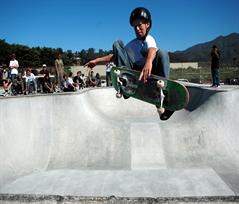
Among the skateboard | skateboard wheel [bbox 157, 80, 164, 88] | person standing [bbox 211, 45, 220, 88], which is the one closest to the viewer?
skateboard wheel [bbox 157, 80, 164, 88]

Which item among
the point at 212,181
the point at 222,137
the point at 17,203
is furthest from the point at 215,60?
the point at 17,203

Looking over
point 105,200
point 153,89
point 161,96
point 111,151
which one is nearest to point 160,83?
point 161,96

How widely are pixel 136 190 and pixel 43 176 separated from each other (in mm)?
2539

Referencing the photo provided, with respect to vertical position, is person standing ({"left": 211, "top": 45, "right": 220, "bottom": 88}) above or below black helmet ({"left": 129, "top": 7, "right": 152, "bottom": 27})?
above

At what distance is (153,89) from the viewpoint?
4.62 metres

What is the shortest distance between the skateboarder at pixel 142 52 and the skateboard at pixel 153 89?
0.11 m

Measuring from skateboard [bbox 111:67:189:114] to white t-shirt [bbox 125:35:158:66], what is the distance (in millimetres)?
185

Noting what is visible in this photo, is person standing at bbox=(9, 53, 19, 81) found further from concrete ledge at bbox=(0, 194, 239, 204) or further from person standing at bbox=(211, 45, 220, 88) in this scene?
concrete ledge at bbox=(0, 194, 239, 204)

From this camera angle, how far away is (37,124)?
9.91 metres

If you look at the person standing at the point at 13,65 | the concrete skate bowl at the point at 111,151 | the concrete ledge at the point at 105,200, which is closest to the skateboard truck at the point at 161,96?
the concrete ledge at the point at 105,200

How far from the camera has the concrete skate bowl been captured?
306 inches

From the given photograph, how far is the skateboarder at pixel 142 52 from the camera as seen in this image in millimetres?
3947

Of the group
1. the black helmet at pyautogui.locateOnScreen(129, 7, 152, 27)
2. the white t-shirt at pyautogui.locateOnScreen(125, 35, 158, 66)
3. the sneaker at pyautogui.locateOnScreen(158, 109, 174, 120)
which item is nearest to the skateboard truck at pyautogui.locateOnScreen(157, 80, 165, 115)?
the sneaker at pyautogui.locateOnScreen(158, 109, 174, 120)

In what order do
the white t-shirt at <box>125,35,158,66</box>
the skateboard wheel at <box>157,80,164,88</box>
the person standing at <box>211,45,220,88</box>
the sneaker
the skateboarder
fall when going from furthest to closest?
the person standing at <box>211,45,220,88</box>, the sneaker, the skateboard wheel at <box>157,80,164,88</box>, the white t-shirt at <box>125,35,158,66</box>, the skateboarder
